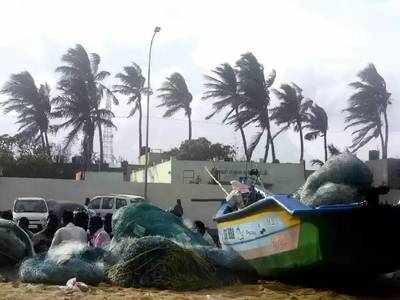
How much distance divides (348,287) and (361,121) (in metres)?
32.9

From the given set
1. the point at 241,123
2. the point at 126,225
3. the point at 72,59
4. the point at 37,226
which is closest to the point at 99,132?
the point at 72,59

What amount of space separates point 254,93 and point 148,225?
1223 inches

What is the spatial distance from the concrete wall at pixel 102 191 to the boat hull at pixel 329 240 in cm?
1808

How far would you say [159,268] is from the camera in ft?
28.8

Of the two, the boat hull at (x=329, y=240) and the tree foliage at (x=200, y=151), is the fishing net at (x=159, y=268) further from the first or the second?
the tree foliage at (x=200, y=151)

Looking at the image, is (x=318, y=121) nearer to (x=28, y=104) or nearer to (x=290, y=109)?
(x=290, y=109)

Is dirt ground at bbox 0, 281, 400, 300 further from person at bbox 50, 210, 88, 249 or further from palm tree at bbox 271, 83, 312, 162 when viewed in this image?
palm tree at bbox 271, 83, 312, 162

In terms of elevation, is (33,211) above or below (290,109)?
below

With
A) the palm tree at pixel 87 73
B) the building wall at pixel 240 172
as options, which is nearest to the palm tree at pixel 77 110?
the palm tree at pixel 87 73

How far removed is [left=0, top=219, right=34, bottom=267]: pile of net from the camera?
9891 mm

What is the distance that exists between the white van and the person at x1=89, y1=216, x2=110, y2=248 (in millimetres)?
8387

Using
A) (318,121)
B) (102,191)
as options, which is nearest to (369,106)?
(318,121)

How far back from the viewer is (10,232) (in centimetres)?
997

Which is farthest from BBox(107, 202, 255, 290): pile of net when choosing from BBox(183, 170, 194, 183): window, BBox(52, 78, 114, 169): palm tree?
BBox(52, 78, 114, 169): palm tree
